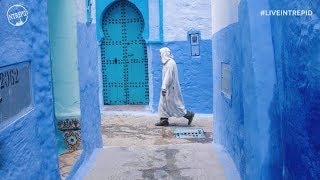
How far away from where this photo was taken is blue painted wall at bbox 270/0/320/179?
268 centimetres

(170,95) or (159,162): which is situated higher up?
(170,95)

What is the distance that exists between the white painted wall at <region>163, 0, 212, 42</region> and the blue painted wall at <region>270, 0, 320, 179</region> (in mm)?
7129

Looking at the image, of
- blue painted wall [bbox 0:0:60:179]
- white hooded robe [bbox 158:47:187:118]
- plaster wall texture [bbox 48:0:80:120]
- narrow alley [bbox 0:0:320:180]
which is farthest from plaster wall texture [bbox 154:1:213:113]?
blue painted wall [bbox 0:0:60:179]

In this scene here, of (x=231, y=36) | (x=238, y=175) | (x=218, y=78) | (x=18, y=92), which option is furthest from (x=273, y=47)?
(x=218, y=78)

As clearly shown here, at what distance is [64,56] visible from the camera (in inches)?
169

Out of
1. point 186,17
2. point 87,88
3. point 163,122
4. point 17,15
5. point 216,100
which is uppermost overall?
point 186,17

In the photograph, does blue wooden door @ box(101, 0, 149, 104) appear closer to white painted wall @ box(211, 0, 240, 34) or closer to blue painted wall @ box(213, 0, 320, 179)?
white painted wall @ box(211, 0, 240, 34)

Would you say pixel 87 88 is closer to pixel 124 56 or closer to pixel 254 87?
pixel 254 87

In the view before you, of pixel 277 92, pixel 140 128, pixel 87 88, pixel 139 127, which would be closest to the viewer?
→ pixel 277 92

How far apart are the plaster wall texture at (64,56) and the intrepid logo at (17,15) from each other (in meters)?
1.26

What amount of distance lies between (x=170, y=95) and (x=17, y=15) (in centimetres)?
662

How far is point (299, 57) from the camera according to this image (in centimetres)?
291

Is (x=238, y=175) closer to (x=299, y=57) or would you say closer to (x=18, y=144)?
(x=299, y=57)

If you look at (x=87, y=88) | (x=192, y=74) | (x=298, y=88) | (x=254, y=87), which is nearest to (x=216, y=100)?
(x=87, y=88)
